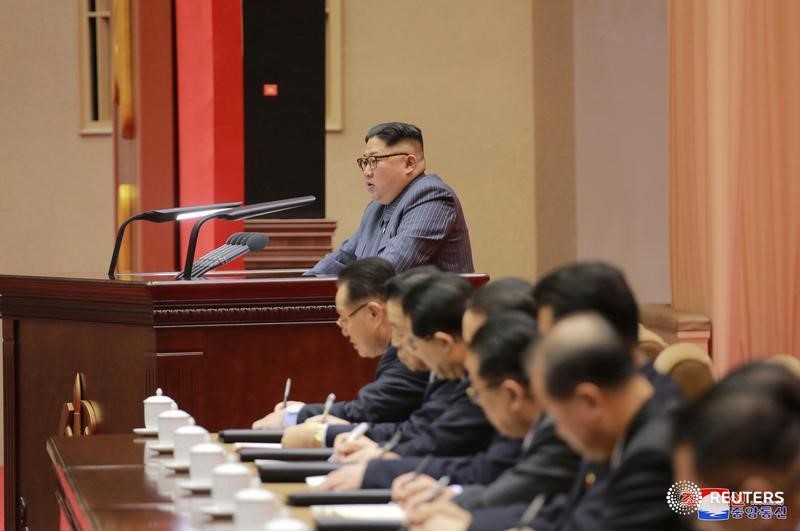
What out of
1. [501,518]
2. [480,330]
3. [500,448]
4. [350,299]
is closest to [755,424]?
[501,518]

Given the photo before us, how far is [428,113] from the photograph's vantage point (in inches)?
379

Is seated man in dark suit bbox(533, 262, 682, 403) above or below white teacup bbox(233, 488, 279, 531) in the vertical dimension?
above

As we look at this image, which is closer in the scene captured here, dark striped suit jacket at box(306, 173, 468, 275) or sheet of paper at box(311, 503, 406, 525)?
sheet of paper at box(311, 503, 406, 525)

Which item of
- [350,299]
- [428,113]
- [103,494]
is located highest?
[428,113]

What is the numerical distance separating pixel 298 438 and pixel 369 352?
451 millimetres

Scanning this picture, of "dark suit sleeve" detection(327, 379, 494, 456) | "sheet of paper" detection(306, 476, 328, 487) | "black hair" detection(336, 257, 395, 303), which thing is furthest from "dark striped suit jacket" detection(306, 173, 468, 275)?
"sheet of paper" detection(306, 476, 328, 487)

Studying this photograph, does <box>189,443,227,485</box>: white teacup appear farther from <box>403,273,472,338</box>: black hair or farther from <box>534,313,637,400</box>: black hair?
<box>534,313,637,400</box>: black hair

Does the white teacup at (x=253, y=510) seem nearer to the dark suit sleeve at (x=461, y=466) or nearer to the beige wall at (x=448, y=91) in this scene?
the dark suit sleeve at (x=461, y=466)

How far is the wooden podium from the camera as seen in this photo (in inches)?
166

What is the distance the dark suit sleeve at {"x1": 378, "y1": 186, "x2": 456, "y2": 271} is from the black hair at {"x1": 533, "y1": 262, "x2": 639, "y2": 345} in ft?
7.61

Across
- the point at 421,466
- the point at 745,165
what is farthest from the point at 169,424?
the point at 745,165

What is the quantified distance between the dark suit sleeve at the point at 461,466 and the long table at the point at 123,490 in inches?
7.7

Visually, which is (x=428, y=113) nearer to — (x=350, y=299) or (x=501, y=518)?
(x=350, y=299)

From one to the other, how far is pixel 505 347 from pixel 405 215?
2.52 metres
